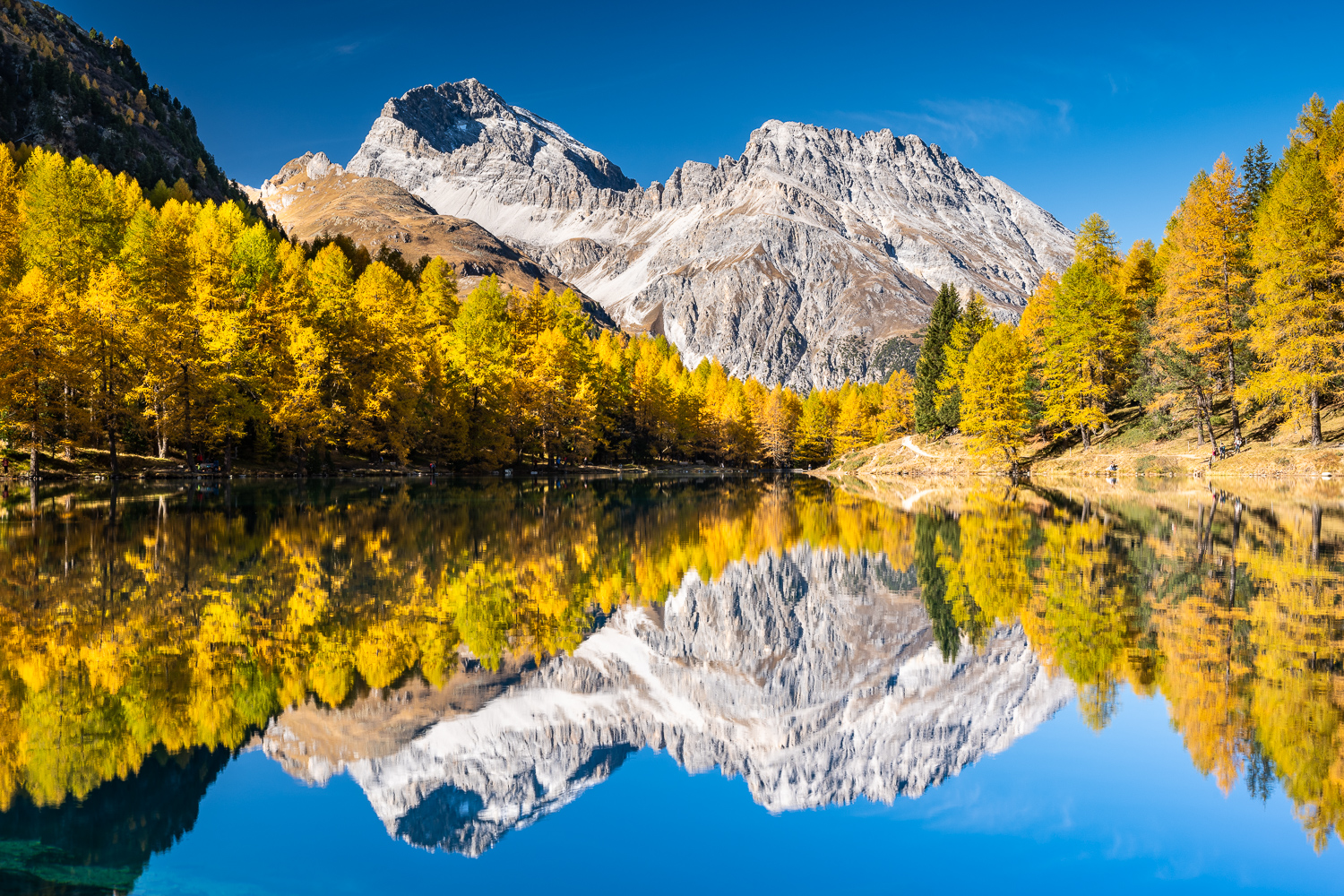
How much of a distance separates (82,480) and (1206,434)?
57.4 metres

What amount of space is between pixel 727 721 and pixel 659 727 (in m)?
0.72

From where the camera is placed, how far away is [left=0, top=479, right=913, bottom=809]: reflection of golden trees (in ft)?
24.7

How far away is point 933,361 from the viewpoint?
252 feet

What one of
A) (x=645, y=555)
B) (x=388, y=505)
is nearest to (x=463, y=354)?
(x=388, y=505)

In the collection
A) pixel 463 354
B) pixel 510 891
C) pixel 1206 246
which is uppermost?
pixel 1206 246

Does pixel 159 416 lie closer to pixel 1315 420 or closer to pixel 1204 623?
pixel 1204 623

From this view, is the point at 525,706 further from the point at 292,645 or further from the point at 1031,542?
→ the point at 1031,542

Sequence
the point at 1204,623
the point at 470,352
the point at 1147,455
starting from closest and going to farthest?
the point at 1204,623, the point at 1147,455, the point at 470,352

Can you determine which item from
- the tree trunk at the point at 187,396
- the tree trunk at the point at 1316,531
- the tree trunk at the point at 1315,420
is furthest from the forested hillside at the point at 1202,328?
the tree trunk at the point at 187,396

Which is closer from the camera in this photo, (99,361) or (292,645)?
(292,645)

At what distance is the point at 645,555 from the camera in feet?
65.6

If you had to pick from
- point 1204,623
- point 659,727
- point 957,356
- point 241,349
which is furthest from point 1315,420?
point 241,349

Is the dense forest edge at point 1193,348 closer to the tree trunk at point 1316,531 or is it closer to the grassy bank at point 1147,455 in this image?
the grassy bank at point 1147,455

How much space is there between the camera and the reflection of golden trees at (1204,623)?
7.09 metres
